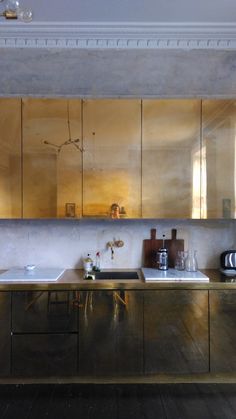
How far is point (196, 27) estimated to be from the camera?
2553 mm

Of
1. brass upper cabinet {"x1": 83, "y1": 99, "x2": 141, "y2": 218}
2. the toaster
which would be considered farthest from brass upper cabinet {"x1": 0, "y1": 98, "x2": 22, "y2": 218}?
the toaster

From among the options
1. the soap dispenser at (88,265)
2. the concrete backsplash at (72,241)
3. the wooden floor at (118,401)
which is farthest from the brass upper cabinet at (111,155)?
the wooden floor at (118,401)

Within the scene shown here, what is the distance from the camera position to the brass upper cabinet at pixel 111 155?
2.29 m

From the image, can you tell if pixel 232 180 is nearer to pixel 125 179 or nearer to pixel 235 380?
pixel 125 179

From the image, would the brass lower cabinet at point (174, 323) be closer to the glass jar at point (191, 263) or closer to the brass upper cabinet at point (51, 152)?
the glass jar at point (191, 263)

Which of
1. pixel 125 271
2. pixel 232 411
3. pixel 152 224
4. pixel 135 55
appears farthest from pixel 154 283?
pixel 135 55

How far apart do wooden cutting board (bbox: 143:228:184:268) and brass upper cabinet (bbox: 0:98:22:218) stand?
1.12m

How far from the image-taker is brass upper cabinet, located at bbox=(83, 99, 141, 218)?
2.29 m

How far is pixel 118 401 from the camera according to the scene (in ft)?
6.64

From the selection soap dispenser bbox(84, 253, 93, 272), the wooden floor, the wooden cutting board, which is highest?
the wooden cutting board

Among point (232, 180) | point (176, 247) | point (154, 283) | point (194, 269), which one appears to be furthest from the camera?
point (176, 247)

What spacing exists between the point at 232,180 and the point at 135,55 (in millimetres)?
1417

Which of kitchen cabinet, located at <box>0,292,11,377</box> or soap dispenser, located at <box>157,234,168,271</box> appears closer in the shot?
kitchen cabinet, located at <box>0,292,11,377</box>

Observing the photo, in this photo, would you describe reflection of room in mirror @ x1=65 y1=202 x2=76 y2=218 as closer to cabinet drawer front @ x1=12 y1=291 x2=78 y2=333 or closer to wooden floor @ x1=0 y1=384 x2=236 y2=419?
cabinet drawer front @ x1=12 y1=291 x2=78 y2=333
